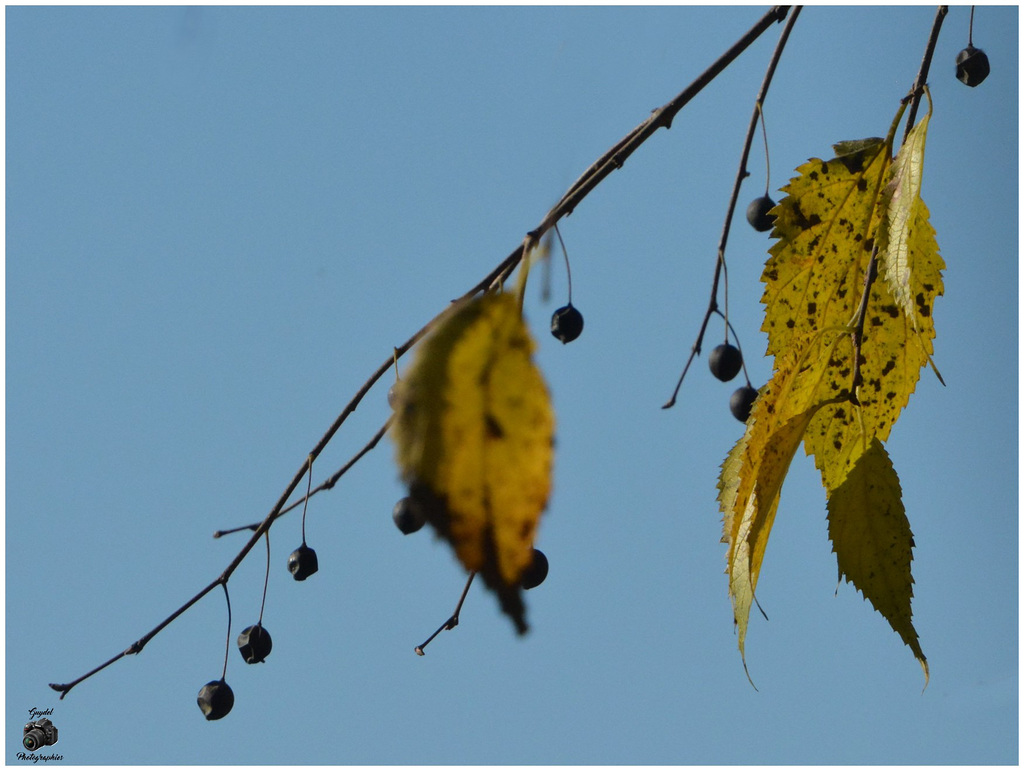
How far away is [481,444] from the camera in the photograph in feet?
1.00

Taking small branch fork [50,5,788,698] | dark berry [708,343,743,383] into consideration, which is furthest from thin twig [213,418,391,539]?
dark berry [708,343,743,383]

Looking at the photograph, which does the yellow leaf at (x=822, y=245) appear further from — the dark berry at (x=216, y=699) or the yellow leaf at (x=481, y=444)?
the dark berry at (x=216, y=699)

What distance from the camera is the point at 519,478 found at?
0.30 meters

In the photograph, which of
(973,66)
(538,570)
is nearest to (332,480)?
(538,570)

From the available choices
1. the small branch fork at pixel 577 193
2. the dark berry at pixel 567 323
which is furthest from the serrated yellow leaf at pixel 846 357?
the dark berry at pixel 567 323

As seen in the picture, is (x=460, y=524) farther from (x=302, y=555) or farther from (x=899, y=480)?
(x=302, y=555)

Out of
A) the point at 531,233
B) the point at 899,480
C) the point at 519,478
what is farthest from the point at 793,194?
the point at 519,478

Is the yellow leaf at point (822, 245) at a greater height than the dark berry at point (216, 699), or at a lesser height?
greater

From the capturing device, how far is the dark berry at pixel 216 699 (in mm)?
1266

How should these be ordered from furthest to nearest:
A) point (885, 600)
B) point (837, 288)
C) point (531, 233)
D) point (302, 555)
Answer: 1. point (302, 555)
2. point (837, 288)
3. point (885, 600)
4. point (531, 233)

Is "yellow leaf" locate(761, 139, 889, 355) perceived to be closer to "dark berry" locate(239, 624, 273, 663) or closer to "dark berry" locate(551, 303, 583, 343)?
"dark berry" locate(551, 303, 583, 343)

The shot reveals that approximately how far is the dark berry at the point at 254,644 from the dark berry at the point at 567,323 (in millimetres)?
538

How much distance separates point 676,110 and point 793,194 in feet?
0.58

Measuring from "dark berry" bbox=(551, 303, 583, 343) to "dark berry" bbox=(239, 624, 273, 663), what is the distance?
0.54m
